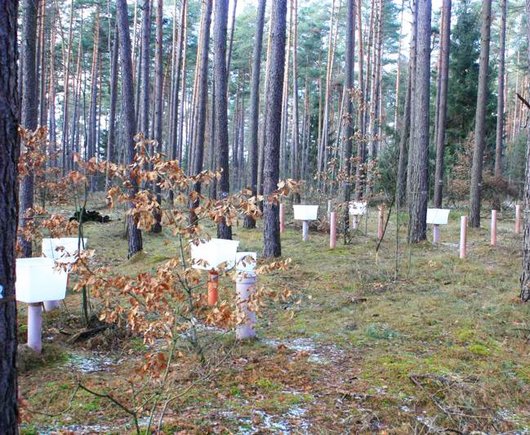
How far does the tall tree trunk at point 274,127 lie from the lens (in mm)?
9023

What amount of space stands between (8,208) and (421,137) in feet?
35.0

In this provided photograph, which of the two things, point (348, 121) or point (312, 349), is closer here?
point (312, 349)

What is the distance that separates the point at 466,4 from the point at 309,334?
2236cm

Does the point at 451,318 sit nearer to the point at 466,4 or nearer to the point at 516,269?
the point at 516,269

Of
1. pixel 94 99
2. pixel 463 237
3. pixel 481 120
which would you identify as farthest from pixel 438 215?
pixel 94 99

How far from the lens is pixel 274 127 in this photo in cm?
939

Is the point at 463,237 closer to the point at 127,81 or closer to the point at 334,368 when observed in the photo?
the point at 334,368

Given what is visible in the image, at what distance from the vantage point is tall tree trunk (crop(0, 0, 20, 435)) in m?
2.01

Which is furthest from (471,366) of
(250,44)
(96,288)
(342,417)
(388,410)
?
(250,44)

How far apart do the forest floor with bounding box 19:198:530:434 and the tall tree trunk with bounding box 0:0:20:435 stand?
1.90 ft

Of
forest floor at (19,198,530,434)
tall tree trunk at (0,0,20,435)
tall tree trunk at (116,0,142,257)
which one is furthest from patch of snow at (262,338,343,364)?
tall tree trunk at (116,0,142,257)

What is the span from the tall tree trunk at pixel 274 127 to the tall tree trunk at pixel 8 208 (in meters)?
7.11

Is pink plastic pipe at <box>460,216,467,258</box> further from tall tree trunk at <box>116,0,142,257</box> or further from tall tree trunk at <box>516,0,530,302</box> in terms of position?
tall tree trunk at <box>116,0,142,257</box>

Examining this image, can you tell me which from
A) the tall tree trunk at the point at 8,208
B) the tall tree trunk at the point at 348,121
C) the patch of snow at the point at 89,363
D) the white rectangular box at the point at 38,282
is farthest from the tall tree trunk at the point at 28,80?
the tall tree trunk at the point at 348,121
